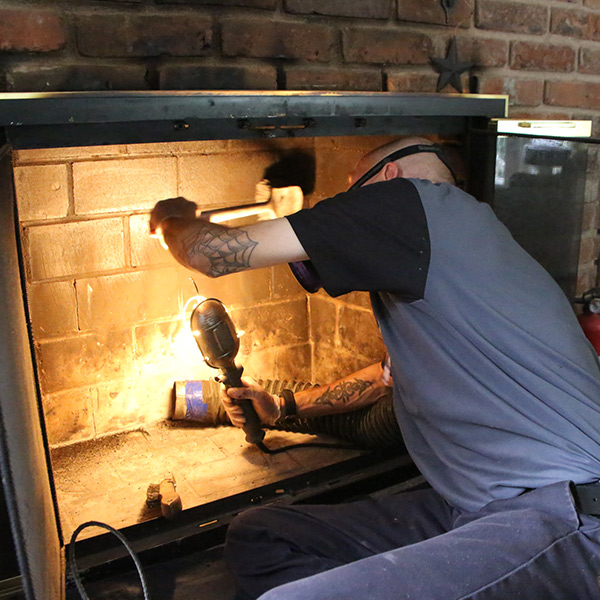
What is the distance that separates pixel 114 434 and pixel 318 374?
2.49 feet

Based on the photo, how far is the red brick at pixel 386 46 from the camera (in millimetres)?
1744

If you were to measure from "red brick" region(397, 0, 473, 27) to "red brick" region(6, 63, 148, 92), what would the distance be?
2.41 ft

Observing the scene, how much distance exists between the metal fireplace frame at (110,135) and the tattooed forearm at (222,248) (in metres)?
0.21

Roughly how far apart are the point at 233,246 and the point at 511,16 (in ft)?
3.76

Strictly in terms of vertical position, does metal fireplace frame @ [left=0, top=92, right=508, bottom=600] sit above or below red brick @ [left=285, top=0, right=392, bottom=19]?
below

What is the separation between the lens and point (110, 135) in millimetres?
1450

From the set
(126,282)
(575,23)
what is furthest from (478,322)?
(575,23)

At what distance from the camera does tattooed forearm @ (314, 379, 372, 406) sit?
7.32 feet

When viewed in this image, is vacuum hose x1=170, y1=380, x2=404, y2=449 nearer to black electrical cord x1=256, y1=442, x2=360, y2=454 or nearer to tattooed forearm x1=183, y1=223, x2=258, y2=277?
black electrical cord x1=256, y1=442, x2=360, y2=454

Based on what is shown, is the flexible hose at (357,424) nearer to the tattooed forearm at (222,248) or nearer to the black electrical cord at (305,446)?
the black electrical cord at (305,446)

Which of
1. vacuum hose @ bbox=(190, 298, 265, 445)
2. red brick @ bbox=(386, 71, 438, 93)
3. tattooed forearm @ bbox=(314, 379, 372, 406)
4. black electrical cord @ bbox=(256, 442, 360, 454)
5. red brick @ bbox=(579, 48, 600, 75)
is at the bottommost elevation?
black electrical cord @ bbox=(256, 442, 360, 454)

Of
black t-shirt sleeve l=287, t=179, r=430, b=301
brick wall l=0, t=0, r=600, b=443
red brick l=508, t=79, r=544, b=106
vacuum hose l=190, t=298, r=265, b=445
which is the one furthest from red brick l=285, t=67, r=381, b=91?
vacuum hose l=190, t=298, r=265, b=445

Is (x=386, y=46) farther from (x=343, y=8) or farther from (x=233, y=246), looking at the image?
(x=233, y=246)

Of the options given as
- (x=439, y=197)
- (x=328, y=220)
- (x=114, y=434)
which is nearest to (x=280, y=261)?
(x=328, y=220)
